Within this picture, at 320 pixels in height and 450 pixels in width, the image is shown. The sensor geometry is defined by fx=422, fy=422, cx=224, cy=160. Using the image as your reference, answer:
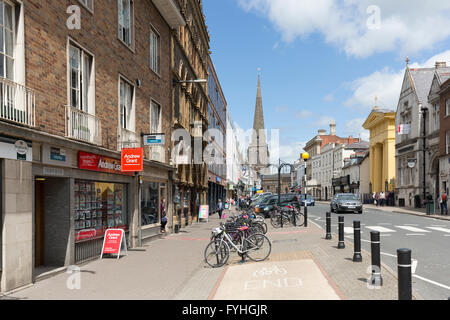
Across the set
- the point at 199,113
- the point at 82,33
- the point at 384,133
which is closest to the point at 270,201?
the point at 199,113

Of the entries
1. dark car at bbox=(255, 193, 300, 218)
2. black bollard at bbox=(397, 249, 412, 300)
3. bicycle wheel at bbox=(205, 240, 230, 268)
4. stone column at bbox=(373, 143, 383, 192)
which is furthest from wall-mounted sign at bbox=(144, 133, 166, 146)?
stone column at bbox=(373, 143, 383, 192)

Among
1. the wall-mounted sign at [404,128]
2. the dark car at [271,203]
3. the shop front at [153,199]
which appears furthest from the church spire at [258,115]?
the shop front at [153,199]

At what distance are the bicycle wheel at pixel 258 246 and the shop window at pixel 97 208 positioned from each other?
4366 mm

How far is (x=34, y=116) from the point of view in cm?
868

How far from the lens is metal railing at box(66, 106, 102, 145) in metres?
10.2

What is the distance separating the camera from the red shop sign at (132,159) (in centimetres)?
1262

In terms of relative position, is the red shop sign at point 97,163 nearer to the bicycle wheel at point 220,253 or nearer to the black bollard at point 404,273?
the bicycle wheel at point 220,253

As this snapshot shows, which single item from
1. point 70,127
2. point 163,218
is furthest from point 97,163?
point 163,218

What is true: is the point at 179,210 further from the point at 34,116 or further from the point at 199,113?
the point at 34,116

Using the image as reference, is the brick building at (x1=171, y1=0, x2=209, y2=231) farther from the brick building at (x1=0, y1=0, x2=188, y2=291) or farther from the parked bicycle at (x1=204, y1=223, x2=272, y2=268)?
the parked bicycle at (x1=204, y1=223, x2=272, y2=268)

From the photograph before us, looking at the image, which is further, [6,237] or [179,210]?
[179,210]

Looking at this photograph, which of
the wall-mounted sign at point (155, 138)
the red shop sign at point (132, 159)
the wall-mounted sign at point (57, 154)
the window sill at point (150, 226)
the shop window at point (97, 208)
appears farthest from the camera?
the window sill at point (150, 226)

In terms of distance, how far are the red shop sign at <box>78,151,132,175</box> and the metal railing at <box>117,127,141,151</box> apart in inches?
23.8

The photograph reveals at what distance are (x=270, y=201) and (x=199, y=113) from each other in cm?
855
